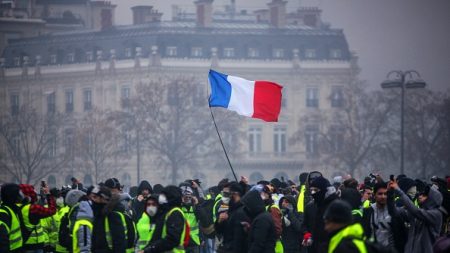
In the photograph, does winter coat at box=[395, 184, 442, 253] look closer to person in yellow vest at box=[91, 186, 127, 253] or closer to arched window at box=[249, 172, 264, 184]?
person in yellow vest at box=[91, 186, 127, 253]

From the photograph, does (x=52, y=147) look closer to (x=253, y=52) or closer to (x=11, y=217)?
(x=253, y=52)

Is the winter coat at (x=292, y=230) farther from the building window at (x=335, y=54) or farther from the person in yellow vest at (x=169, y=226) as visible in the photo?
the building window at (x=335, y=54)

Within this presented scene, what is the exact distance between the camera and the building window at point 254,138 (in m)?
123

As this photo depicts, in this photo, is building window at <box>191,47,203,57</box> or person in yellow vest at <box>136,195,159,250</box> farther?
building window at <box>191,47,203,57</box>

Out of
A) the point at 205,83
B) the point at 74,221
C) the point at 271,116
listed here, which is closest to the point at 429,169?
the point at 205,83

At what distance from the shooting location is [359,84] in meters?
113

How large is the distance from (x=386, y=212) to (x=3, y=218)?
4217mm

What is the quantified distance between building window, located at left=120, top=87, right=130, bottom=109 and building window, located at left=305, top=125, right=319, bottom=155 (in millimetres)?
11934

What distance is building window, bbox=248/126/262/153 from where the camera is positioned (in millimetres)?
122762

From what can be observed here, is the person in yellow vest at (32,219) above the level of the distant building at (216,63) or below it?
above

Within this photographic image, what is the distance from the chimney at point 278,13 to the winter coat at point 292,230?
101006 mm

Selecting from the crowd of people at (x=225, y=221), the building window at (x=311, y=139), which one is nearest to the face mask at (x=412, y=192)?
the crowd of people at (x=225, y=221)

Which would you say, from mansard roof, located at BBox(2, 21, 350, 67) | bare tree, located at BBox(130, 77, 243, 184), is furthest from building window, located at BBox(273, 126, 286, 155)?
bare tree, located at BBox(130, 77, 243, 184)

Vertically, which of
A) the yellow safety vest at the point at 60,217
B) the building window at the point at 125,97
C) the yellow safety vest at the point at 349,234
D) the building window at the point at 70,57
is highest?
the yellow safety vest at the point at 349,234
